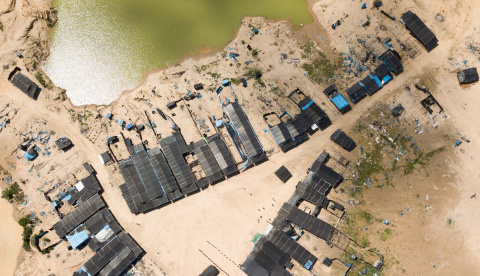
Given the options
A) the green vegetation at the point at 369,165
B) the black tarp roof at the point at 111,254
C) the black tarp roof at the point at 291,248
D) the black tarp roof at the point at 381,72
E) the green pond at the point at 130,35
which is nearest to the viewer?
the black tarp roof at the point at 111,254

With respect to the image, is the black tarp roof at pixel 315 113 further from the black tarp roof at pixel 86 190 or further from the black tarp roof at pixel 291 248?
the black tarp roof at pixel 86 190

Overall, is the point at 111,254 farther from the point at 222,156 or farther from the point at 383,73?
the point at 383,73

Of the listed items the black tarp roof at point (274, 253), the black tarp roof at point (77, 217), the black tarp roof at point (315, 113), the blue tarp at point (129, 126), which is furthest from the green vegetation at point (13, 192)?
the black tarp roof at point (315, 113)

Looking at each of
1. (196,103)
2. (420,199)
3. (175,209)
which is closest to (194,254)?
(175,209)

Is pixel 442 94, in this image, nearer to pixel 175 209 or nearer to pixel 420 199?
pixel 420 199

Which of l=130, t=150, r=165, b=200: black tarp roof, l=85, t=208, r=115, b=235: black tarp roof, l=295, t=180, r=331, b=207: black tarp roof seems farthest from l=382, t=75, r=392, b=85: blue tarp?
l=85, t=208, r=115, b=235: black tarp roof

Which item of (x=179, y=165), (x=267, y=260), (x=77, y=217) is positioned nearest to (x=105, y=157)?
(x=77, y=217)

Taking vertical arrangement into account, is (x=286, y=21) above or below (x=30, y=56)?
below
